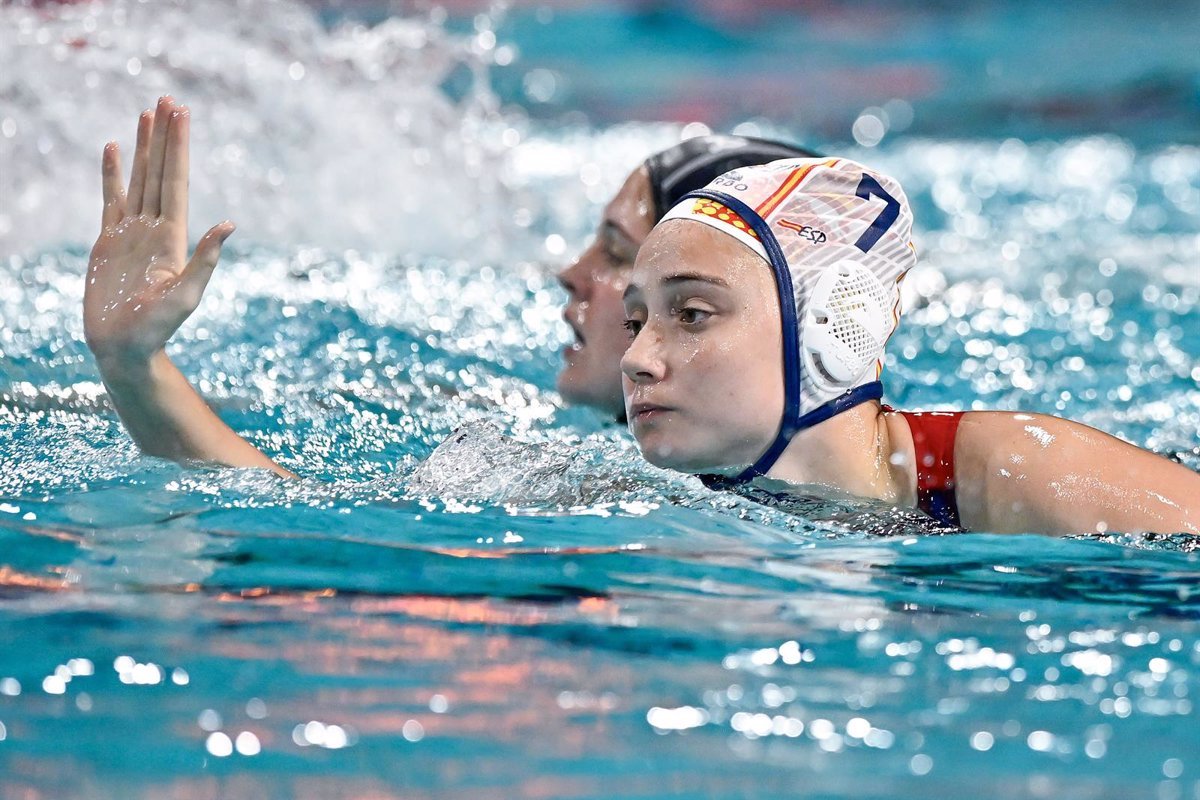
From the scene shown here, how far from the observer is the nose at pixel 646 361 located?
2572mm

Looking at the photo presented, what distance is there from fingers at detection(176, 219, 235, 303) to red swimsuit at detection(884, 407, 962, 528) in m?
1.34

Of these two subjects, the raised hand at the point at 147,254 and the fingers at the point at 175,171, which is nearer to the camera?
the raised hand at the point at 147,254

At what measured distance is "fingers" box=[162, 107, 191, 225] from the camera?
2814 millimetres

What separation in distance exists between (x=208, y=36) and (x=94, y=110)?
0.74 meters

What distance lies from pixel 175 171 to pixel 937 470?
1557mm

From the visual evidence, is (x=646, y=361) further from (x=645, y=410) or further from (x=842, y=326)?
(x=842, y=326)

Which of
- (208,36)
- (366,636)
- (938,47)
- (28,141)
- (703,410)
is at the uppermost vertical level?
(938,47)

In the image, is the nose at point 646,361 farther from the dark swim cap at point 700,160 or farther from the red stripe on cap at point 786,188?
the dark swim cap at point 700,160

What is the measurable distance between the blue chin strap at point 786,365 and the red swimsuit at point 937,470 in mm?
165

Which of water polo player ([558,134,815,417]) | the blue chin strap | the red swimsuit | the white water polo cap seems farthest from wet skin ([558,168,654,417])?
the red swimsuit

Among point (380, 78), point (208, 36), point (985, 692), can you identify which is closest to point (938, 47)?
point (380, 78)

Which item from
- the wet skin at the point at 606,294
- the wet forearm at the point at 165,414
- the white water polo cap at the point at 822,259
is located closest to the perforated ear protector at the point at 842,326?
the white water polo cap at the point at 822,259

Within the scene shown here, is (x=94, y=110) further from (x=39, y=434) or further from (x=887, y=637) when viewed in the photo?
(x=887, y=637)

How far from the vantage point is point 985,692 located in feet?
6.26
